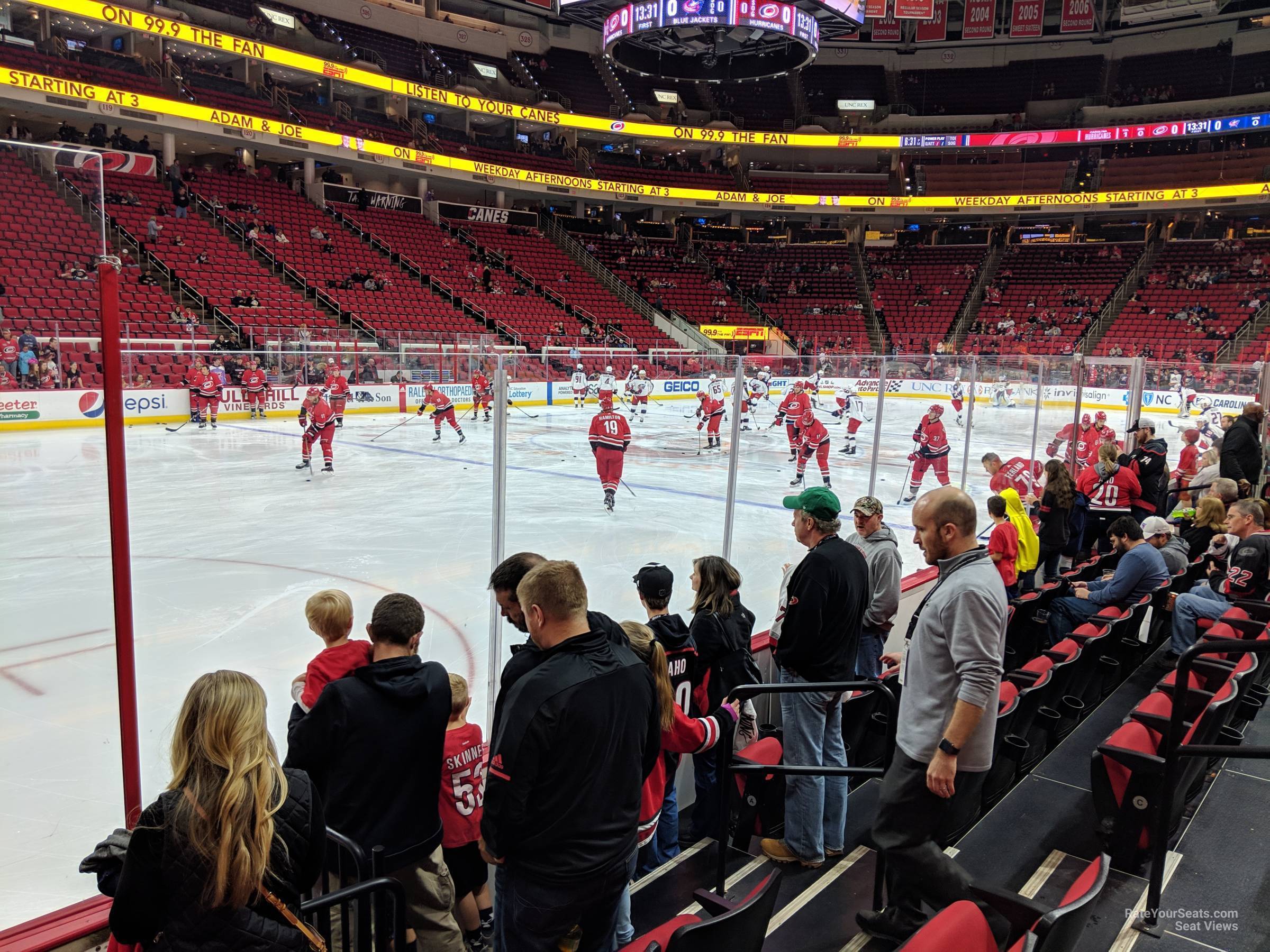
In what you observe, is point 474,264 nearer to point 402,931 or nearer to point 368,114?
point 368,114

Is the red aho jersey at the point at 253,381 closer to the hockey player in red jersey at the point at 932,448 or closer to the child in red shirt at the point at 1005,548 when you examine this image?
the hockey player in red jersey at the point at 932,448

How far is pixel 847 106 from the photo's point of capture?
4228 cm

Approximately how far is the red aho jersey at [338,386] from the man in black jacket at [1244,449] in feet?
31.8

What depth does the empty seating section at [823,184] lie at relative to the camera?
42.6m

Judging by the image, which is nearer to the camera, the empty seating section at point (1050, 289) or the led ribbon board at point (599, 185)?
the led ribbon board at point (599, 185)

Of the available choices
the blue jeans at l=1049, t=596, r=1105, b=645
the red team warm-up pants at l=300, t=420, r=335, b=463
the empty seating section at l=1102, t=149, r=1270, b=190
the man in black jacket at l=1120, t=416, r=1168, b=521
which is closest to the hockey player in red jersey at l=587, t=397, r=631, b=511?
the blue jeans at l=1049, t=596, r=1105, b=645

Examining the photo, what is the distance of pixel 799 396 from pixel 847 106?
37874mm

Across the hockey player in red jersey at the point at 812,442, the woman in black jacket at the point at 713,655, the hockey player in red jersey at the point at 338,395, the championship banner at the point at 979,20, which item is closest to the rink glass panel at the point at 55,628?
the woman in black jacket at the point at 713,655

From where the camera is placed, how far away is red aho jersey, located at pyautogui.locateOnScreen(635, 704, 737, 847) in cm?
292

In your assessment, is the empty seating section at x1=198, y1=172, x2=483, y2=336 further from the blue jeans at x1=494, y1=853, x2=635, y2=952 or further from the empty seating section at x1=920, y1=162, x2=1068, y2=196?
the empty seating section at x1=920, y1=162, x2=1068, y2=196

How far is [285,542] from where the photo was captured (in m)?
9.00

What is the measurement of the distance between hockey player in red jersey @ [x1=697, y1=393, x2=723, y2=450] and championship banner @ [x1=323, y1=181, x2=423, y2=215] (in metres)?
29.5

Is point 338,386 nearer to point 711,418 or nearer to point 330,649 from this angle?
point 711,418

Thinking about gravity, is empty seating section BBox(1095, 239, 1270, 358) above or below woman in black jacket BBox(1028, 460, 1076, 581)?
above
